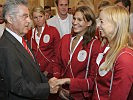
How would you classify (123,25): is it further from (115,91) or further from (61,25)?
(61,25)

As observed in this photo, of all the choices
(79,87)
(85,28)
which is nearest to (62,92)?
(79,87)

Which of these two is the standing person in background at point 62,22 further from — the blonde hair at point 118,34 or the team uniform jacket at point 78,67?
the blonde hair at point 118,34

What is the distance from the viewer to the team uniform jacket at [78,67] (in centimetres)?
241

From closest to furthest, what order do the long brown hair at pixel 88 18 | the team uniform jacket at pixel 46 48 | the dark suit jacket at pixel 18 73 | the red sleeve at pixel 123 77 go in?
the red sleeve at pixel 123 77 → the dark suit jacket at pixel 18 73 → the long brown hair at pixel 88 18 → the team uniform jacket at pixel 46 48

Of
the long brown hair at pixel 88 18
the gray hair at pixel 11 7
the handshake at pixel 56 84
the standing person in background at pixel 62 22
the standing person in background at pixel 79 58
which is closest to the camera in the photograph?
the gray hair at pixel 11 7

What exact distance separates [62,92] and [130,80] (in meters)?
0.99

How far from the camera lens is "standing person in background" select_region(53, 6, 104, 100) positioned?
7.95 ft

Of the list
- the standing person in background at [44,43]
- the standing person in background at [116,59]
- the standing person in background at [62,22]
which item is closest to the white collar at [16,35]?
the standing person in background at [116,59]

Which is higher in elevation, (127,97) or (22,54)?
(22,54)

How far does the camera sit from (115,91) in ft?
5.84

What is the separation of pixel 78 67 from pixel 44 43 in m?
1.22

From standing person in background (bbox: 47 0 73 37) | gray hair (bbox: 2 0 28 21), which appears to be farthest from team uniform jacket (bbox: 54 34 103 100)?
standing person in background (bbox: 47 0 73 37)

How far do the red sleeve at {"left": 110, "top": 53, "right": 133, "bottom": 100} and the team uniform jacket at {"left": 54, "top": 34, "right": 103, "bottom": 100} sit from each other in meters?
0.65

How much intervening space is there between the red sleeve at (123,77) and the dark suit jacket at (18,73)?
56cm
